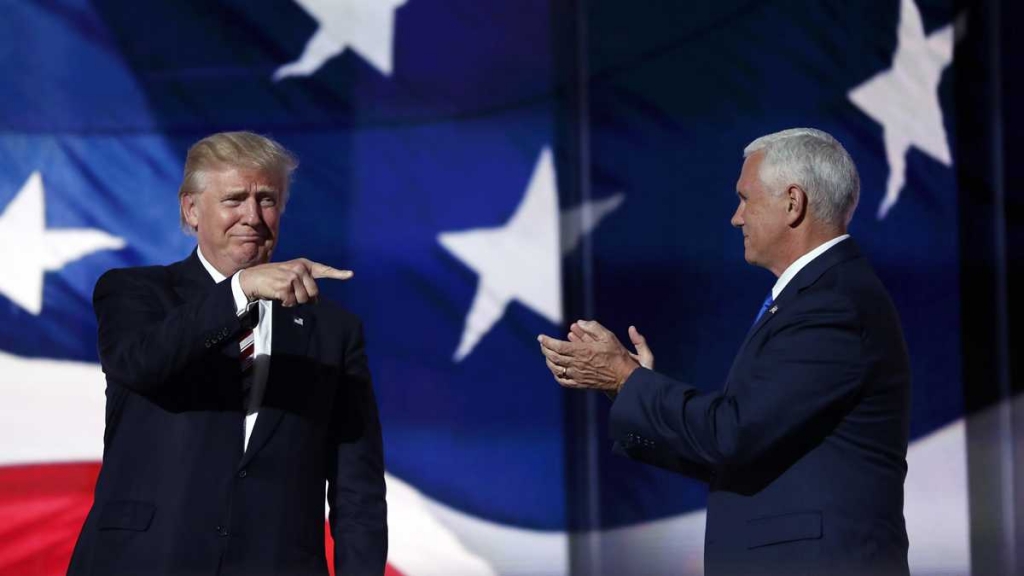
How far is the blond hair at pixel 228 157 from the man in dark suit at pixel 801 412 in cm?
65

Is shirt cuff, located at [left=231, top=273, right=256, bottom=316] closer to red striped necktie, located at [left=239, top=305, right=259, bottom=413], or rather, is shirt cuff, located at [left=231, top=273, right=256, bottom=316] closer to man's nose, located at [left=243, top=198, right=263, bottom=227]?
red striped necktie, located at [left=239, top=305, right=259, bottom=413]

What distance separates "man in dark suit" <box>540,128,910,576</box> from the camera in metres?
1.77

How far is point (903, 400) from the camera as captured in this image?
1.86 m

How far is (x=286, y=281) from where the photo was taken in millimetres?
1779

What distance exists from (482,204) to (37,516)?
58.8 inches

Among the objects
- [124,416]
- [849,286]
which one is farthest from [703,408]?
[124,416]

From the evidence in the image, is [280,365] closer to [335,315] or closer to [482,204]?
[335,315]

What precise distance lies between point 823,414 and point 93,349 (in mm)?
2378

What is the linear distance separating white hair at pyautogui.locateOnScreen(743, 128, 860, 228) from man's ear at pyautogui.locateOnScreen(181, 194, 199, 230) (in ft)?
3.03

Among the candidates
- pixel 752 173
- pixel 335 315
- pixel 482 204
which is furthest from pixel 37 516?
pixel 752 173

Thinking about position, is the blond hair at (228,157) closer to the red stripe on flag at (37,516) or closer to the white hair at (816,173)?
the white hair at (816,173)

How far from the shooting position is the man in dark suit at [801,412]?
1.77 m

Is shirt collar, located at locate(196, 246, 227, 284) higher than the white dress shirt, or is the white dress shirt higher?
shirt collar, located at locate(196, 246, 227, 284)

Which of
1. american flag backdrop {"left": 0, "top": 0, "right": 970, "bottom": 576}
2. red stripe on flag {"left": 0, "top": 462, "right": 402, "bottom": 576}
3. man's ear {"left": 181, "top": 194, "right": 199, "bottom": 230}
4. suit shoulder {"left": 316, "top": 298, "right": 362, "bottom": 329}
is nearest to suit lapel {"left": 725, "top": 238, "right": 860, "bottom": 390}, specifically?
suit shoulder {"left": 316, "top": 298, "right": 362, "bottom": 329}
